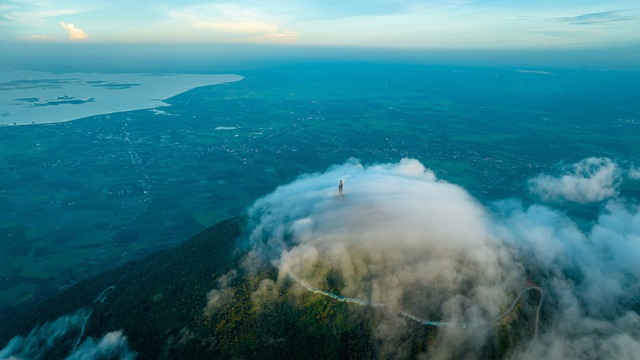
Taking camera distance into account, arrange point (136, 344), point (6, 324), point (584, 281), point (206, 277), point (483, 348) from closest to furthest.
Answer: point (483, 348) < point (136, 344) < point (584, 281) < point (206, 277) < point (6, 324)

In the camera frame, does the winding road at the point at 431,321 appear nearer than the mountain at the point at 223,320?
No

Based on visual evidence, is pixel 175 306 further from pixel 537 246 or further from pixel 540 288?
pixel 537 246

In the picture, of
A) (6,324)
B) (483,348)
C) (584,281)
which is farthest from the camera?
(6,324)

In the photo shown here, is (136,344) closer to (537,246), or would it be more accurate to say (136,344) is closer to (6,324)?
(6,324)

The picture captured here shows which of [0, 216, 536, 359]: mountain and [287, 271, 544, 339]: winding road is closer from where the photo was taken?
[0, 216, 536, 359]: mountain

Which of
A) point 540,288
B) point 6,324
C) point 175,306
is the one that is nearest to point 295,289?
point 175,306

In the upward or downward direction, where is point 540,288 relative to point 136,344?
upward

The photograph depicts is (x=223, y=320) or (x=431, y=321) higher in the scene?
(x=431, y=321)

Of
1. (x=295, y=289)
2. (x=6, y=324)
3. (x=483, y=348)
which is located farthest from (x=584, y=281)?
(x=6, y=324)

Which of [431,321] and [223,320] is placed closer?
[431,321]

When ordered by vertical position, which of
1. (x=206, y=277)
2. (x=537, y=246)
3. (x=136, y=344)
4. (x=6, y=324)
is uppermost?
(x=537, y=246)

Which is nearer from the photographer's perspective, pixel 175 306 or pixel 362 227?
pixel 175 306
